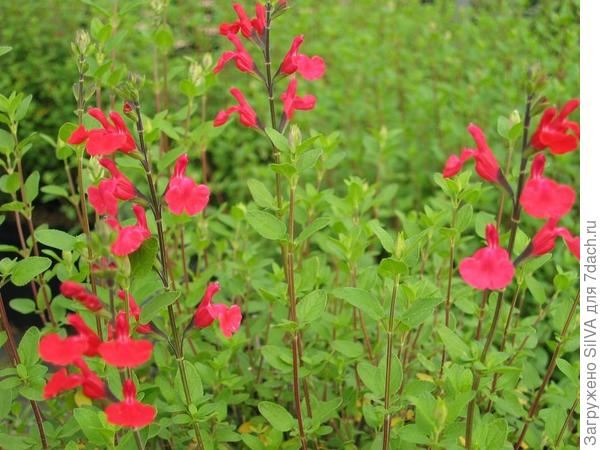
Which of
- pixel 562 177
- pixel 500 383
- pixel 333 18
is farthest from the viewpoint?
pixel 333 18

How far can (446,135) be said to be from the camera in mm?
4309

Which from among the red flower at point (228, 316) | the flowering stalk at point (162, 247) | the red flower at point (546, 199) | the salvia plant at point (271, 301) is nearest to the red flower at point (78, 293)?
the salvia plant at point (271, 301)

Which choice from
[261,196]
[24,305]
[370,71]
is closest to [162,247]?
[261,196]

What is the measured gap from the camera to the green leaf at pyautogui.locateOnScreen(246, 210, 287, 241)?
1.57 meters

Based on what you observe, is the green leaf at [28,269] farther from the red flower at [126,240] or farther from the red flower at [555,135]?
the red flower at [555,135]

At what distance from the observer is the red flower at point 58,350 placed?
1.10 metres

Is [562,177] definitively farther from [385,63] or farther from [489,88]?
[385,63]

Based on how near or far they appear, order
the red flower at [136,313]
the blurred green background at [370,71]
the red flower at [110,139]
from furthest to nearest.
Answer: the blurred green background at [370,71]
the red flower at [136,313]
the red flower at [110,139]

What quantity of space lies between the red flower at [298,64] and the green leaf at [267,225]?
1.22 ft

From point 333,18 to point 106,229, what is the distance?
4.78 m

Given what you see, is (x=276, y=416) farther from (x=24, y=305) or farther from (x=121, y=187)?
(x=24, y=305)

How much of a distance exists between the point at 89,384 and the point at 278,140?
0.66 metres

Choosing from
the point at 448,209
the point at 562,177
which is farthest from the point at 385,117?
the point at 448,209

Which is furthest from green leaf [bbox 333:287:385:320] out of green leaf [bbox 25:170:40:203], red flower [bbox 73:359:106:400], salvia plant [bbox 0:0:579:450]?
green leaf [bbox 25:170:40:203]
